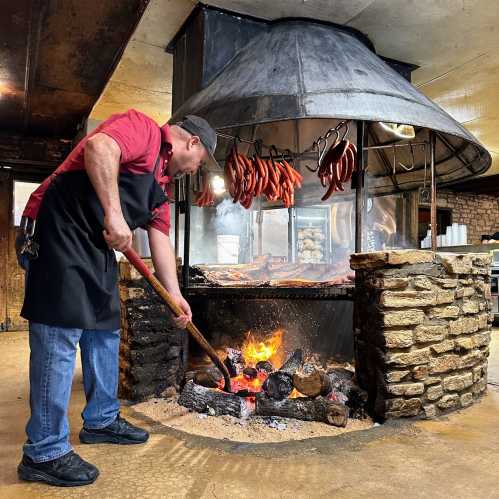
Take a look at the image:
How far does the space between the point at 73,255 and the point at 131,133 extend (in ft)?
2.19

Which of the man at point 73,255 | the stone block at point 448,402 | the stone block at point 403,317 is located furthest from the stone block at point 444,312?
the man at point 73,255

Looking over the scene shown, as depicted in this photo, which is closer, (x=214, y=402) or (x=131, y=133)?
(x=131, y=133)

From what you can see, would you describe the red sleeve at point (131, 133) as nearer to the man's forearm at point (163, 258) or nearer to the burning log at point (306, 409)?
the man's forearm at point (163, 258)

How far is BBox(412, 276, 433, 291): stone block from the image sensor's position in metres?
2.93

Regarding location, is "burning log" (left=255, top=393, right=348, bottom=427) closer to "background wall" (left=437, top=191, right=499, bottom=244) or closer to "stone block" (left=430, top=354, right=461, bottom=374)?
"stone block" (left=430, top=354, right=461, bottom=374)

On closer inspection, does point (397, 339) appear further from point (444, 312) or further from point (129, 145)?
point (129, 145)

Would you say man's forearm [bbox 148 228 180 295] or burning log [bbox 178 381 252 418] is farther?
burning log [bbox 178 381 252 418]

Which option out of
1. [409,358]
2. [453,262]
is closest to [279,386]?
[409,358]

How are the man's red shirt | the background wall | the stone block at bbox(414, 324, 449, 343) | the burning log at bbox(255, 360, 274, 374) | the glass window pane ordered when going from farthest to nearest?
the background wall → the glass window pane → the burning log at bbox(255, 360, 274, 374) → the stone block at bbox(414, 324, 449, 343) → the man's red shirt

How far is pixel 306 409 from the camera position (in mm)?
2916

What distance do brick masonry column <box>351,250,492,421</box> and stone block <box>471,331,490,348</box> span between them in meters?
0.02

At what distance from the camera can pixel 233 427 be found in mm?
2791

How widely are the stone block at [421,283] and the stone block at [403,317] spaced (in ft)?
0.54

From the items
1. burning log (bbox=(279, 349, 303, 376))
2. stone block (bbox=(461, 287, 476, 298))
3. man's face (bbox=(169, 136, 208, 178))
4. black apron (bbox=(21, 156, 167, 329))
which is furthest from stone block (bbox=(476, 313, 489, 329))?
black apron (bbox=(21, 156, 167, 329))
